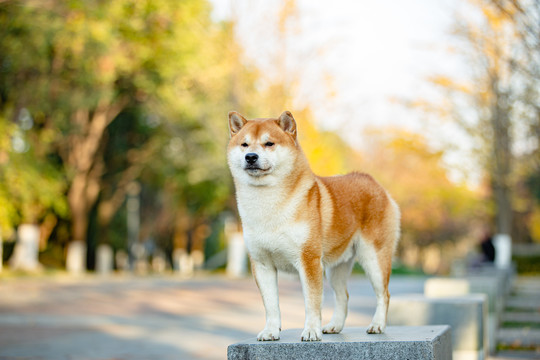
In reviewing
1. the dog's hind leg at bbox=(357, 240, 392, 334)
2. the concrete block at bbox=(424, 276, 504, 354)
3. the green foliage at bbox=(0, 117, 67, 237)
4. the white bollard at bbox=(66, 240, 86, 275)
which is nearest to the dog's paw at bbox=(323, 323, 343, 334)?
the dog's hind leg at bbox=(357, 240, 392, 334)

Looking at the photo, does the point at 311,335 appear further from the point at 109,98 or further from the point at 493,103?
the point at 109,98

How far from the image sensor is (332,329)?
5801 millimetres

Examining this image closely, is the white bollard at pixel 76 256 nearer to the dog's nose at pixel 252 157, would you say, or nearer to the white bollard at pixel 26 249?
the white bollard at pixel 26 249

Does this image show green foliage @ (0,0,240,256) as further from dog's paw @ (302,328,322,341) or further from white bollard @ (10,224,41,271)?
dog's paw @ (302,328,322,341)

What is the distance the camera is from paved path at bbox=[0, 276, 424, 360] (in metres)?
11.6

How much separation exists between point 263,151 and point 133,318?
1185 centimetres

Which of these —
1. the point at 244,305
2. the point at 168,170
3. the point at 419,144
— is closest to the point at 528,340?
the point at 244,305

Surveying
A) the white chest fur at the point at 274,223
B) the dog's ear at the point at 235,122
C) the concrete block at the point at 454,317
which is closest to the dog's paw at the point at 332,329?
Answer: the white chest fur at the point at 274,223

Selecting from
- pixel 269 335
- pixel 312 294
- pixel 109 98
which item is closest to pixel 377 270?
pixel 312 294

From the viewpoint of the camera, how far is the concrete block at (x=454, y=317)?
7906 millimetres

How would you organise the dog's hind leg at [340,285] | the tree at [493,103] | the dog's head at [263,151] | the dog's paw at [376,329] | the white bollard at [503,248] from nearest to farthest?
the dog's head at [263,151] → the dog's paw at [376,329] → the dog's hind leg at [340,285] → the tree at [493,103] → the white bollard at [503,248]

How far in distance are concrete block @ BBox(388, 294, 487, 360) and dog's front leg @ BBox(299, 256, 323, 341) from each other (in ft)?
9.35

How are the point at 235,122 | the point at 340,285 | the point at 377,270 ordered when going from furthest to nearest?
the point at 340,285 < the point at 377,270 < the point at 235,122

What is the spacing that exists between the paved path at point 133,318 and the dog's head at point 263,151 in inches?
237
